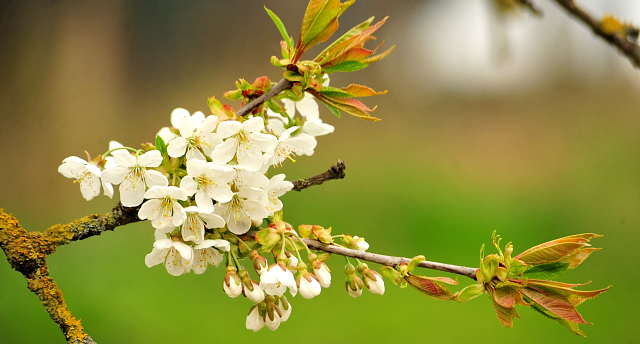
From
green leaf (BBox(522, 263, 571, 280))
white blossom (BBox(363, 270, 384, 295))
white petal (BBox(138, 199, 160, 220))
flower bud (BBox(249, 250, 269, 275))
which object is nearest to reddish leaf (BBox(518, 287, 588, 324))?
green leaf (BBox(522, 263, 571, 280))

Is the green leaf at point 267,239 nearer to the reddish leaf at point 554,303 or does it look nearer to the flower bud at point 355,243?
the flower bud at point 355,243

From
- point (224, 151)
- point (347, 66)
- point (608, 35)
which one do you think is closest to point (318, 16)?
point (347, 66)

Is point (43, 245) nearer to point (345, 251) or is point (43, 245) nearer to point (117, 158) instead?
point (117, 158)

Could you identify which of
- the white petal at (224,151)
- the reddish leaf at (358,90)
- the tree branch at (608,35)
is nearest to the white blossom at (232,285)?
the white petal at (224,151)

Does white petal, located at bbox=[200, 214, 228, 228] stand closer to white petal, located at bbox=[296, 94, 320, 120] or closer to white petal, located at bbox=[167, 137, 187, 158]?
white petal, located at bbox=[167, 137, 187, 158]

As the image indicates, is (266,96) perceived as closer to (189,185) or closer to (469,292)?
(189,185)

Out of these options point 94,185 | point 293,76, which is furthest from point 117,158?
point 293,76
